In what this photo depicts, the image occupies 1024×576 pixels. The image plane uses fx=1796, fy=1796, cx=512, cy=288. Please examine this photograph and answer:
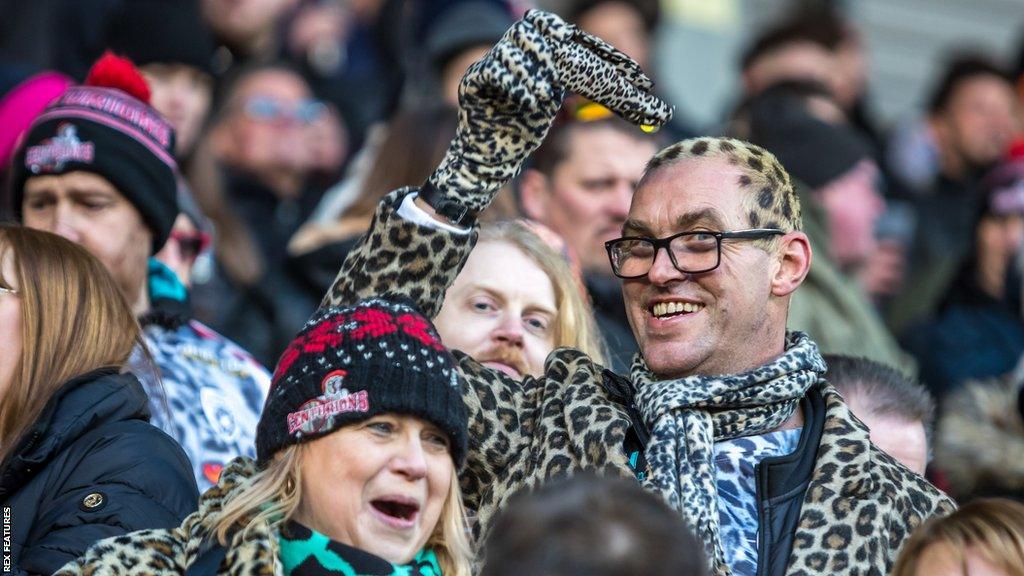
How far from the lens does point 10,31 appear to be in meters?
9.11

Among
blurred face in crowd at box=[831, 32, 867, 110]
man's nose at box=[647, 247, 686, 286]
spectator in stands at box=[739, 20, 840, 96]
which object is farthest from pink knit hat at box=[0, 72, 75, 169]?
blurred face in crowd at box=[831, 32, 867, 110]

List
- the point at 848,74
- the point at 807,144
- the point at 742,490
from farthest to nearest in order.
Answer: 1. the point at 848,74
2. the point at 807,144
3. the point at 742,490

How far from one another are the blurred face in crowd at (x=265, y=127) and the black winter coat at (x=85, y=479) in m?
4.61

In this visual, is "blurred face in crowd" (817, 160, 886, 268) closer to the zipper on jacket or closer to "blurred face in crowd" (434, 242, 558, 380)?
"blurred face in crowd" (434, 242, 558, 380)

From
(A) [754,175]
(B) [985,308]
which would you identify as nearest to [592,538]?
(A) [754,175]

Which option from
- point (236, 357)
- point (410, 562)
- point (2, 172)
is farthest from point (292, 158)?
point (410, 562)

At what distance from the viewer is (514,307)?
5.59 metres

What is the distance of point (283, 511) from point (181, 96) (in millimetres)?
4149

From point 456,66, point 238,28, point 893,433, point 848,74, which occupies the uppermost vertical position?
point 848,74

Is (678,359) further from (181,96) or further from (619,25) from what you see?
(619,25)

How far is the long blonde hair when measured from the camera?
4629mm

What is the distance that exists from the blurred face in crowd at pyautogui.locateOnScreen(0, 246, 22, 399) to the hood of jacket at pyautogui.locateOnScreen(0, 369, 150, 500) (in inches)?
6.0

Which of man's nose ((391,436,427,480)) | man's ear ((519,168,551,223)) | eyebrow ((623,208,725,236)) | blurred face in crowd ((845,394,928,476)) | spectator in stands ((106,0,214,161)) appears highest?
spectator in stands ((106,0,214,161))

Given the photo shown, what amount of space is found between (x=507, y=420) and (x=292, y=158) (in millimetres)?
4737
